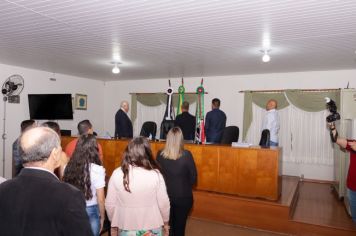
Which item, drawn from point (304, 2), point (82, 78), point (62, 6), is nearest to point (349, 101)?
point (304, 2)

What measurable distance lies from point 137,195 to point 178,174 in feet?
2.12

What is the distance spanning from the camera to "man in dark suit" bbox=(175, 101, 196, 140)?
5.31 m

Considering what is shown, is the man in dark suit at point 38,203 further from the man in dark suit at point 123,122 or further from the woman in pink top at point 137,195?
the man in dark suit at point 123,122

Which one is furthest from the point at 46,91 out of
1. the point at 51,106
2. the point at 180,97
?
the point at 180,97

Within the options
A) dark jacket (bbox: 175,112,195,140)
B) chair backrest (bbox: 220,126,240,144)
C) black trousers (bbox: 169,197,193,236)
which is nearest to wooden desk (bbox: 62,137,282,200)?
chair backrest (bbox: 220,126,240,144)

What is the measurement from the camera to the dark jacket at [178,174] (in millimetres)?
2588

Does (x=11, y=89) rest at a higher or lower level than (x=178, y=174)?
higher

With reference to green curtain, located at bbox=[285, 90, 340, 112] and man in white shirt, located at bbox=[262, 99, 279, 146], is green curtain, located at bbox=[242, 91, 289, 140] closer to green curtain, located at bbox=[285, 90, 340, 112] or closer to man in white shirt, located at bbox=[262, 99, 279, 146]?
green curtain, located at bbox=[285, 90, 340, 112]

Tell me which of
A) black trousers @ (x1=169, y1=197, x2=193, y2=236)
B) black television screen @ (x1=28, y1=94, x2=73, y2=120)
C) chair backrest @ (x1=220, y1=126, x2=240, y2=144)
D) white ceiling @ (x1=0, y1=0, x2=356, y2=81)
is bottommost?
black trousers @ (x1=169, y1=197, x2=193, y2=236)

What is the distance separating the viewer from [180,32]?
138 inches

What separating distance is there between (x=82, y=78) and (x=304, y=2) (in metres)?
6.48

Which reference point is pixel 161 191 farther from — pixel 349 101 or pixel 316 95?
pixel 316 95

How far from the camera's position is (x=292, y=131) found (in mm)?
6430

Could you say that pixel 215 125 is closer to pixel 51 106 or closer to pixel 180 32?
pixel 180 32
